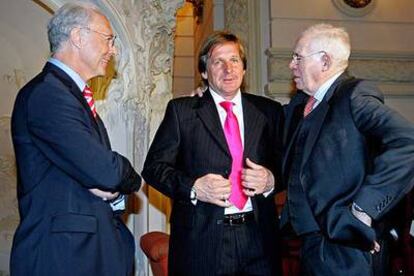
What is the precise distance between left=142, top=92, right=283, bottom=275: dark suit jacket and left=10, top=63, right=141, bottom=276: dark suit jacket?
1.20ft

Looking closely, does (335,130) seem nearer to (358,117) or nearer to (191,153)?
(358,117)

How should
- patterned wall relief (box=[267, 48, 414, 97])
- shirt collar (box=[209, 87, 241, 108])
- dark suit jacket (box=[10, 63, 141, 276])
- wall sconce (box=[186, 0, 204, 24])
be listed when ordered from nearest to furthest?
dark suit jacket (box=[10, 63, 141, 276]), shirt collar (box=[209, 87, 241, 108]), patterned wall relief (box=[267, 48, 414, 97]), wall sconce (box=[186, 0, 204, 24])

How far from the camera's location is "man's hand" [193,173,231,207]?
1.74 meters

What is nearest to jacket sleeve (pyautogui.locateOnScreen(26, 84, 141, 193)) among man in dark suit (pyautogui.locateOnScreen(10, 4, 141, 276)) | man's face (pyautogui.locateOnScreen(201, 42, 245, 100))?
man in dark suit (pyautogui.locateOnScreen(10, 4, 141, 276))

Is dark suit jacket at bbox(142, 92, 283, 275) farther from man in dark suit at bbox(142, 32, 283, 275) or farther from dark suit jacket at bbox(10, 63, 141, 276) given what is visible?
dark suit jacket at bbox(10, 63, 141, 276)

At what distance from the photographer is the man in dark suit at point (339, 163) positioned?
4.87 ft

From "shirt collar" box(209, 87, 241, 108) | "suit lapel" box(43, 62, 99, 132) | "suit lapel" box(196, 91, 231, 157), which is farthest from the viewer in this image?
"shirt collar" box(209, 87, 241, 108)

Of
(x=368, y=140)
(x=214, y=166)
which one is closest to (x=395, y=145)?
(x=368, y=140)

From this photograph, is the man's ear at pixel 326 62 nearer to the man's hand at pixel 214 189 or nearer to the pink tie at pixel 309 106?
the pink tie at pixel 309 106

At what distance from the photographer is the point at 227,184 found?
175cm

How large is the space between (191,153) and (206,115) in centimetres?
16

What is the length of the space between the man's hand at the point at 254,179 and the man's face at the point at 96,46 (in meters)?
0.62

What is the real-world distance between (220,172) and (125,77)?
135 cm

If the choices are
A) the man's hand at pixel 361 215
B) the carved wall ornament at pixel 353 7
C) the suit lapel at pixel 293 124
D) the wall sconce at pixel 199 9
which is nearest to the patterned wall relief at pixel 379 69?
the carved wall ornament at pixel 353 7
